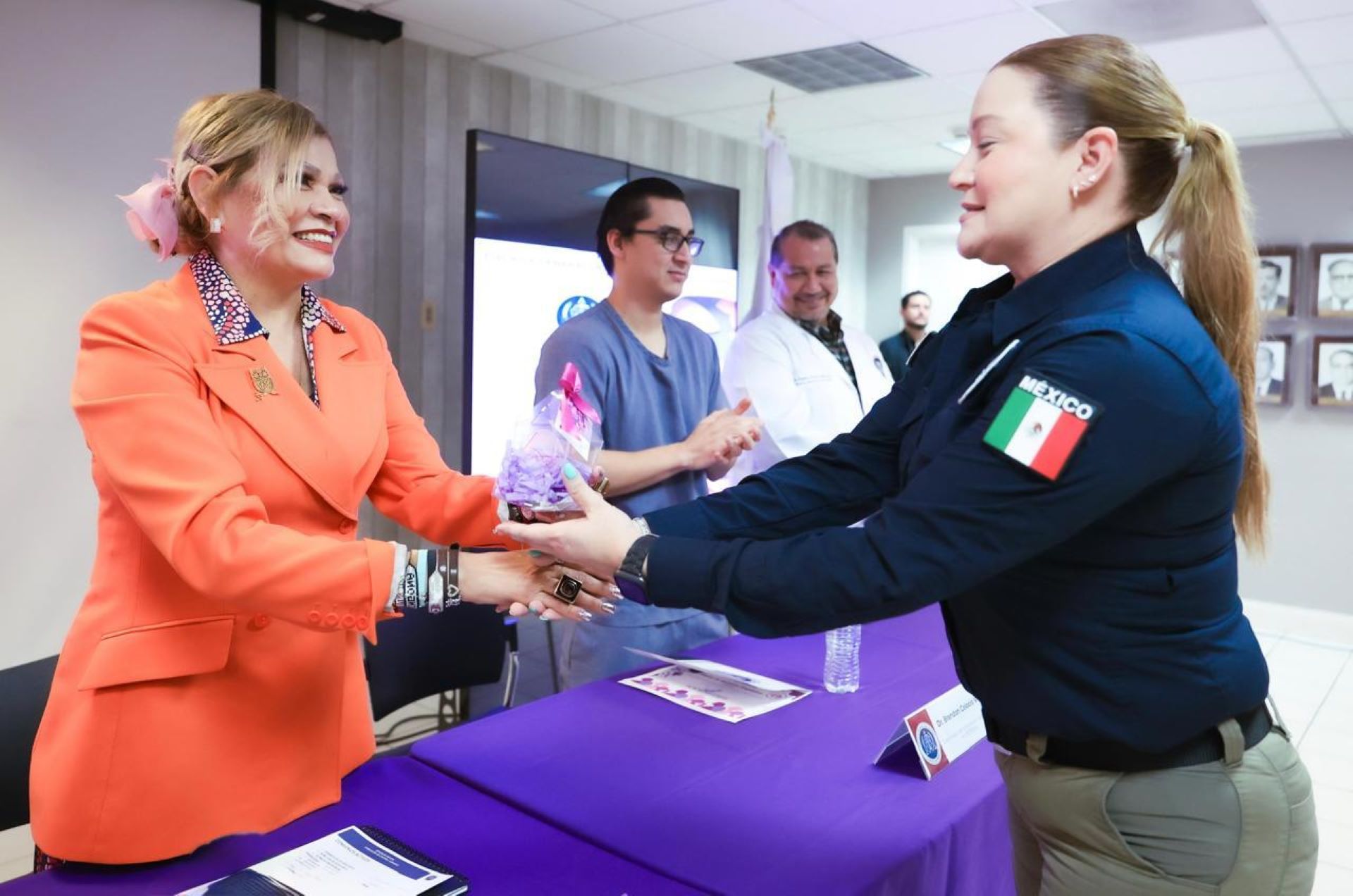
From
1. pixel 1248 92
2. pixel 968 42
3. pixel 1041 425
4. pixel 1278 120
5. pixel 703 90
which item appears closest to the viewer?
pixel 1041 425

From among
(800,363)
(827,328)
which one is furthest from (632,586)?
(827,328)

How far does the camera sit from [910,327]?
7.45m

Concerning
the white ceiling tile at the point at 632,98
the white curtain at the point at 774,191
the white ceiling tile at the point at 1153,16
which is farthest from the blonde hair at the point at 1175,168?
the white ceiling tile at the point at 632,98

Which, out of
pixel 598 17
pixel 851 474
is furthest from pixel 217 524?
pixel 598 17

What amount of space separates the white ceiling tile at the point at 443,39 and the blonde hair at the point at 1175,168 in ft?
11.5

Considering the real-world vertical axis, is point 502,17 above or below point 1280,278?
above

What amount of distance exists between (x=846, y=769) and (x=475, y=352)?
2852 millimetres

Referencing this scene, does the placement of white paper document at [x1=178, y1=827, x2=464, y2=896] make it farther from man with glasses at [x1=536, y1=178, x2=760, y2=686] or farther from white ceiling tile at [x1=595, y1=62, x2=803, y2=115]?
white ceiling tile at [x1=595, y1=62, x2=803, y2=115]

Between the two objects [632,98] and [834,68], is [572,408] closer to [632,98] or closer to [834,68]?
[834,68]

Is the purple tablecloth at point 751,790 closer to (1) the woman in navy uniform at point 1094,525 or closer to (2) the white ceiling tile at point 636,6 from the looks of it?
(1) the woman in navy uniform at point 1094,525

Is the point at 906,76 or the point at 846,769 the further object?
the point at 906,76

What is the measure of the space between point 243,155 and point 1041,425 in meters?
1.18

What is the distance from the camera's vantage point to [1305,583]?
6.30 m

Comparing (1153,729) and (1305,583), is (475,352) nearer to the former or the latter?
(1153,729)
